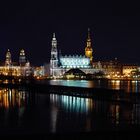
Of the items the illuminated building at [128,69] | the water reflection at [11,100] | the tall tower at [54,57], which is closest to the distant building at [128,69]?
the illuminated building at [128,69]

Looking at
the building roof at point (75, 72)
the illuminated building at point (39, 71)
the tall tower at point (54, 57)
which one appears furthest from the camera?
the illuminated building at point (39, 71)

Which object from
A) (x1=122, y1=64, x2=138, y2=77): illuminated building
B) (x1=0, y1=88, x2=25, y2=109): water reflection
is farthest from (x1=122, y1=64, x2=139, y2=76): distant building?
(x1=0, y1=88, x2=25, y2=109): water reflection

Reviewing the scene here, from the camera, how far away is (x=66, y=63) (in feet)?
492

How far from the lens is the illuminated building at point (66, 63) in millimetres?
145125

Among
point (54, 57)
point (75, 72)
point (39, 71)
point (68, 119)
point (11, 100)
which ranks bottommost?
point (68, 119)

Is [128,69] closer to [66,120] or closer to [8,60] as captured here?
[8,60]

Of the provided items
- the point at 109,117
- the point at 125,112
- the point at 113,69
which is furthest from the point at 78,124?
the point at 113,69

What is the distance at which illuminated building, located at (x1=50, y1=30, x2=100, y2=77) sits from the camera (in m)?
145

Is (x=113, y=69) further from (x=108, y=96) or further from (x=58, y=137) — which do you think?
(x=58, y=137)

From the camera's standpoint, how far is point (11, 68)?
149 m

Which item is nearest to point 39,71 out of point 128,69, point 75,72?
point 75,72

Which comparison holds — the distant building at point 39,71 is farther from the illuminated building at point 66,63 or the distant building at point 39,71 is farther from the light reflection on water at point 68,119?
the light reflection on water at point 68,119

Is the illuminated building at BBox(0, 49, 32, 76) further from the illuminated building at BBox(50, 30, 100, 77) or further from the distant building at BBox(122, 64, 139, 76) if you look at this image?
the distant building at BBox(122, 64, 139, 76)

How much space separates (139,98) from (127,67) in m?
128
